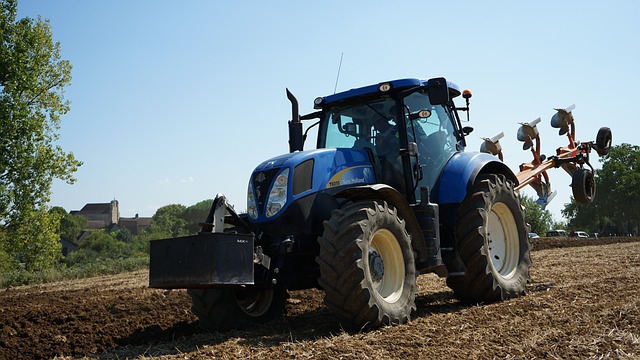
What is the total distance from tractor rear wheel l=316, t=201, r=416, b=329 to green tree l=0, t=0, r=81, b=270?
18.2m

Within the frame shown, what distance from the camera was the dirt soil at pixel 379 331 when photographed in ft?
14.9

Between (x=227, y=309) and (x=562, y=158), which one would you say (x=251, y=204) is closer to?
(x=227, y=309)

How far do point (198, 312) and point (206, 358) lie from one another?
167 centimetres

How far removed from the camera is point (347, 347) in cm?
467

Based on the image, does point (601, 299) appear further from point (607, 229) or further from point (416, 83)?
point (607, 229)

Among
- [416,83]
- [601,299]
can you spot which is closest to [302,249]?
[416,83]

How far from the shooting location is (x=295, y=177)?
612 centimetres

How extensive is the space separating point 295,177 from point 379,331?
1749 mm

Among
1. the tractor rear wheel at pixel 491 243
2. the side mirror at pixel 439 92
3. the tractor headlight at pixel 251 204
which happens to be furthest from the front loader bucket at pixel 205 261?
the tractor rear wheel at pixel 491 243

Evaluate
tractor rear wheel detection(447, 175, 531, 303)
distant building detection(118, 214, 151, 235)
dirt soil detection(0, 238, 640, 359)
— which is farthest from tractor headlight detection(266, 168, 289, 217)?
distant building detection(118, 214, 151, 235)

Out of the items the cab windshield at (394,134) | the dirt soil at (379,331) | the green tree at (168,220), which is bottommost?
the dirt soil at (379,331)

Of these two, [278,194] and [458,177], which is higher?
[458,177]

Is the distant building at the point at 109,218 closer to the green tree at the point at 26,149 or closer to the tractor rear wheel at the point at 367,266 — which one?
the green tree at the point at 26,149

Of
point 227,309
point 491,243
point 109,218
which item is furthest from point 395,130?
point 109,218
